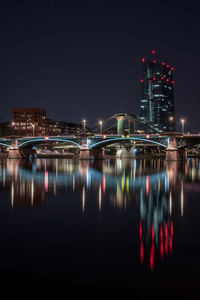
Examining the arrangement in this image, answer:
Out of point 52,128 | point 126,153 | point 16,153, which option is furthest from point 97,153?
point 52,128

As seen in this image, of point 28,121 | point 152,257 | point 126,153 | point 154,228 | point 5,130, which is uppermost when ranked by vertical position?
point 28,121

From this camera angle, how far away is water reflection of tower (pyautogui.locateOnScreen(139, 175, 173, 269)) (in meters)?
7.69

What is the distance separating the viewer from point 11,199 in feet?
50.6

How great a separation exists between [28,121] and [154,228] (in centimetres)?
15900

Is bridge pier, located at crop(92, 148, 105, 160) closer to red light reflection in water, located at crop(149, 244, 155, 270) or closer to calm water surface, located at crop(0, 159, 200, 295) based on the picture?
calm water surface, located at crop(0, 159, 200, 295)

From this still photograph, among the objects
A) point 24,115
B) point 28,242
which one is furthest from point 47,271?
point 24,115

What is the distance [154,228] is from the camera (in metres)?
9.83

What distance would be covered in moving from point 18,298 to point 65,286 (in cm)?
89

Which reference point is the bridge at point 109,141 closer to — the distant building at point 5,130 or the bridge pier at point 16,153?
the bridge pier at point 16,153

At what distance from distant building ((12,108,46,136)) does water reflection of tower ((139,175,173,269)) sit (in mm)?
151029

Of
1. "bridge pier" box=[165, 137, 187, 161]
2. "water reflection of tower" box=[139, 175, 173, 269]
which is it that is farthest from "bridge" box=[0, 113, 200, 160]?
"water reflection of tower" box=[139, 175, 173, 269]

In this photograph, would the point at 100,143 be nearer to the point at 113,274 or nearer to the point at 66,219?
the point at 66,219

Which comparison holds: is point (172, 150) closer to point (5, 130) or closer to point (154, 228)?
point (154, 228)

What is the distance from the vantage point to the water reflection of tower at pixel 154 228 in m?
7.69
